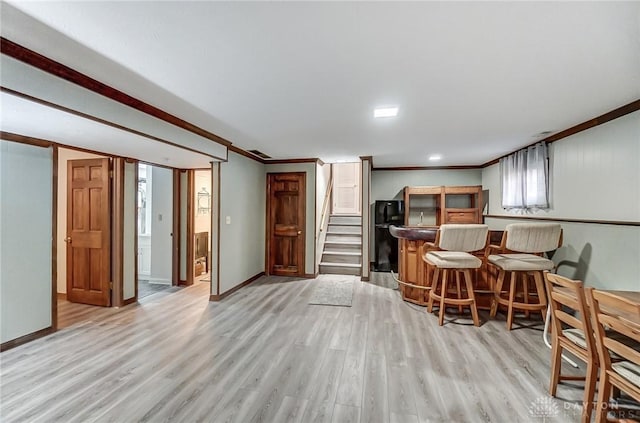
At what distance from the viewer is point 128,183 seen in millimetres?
4039

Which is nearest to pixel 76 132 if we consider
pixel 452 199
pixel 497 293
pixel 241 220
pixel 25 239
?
pixel 25 239

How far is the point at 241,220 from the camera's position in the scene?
16.4ft

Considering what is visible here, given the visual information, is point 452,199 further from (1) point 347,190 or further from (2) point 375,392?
(2) point 375,392

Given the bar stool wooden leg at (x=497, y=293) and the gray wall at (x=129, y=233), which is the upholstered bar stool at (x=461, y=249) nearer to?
the bar stool wooden leg at (x=497, y=293)

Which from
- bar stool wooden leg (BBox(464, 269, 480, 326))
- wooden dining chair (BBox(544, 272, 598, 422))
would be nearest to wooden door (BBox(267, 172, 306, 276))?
bar stool wooden leg (BBox(464, 269, 480, 326))

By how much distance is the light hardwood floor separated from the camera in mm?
1879

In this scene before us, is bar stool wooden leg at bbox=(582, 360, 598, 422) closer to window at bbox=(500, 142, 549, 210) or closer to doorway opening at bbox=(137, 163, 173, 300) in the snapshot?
window at bbox=(500, 142, 549, 210)

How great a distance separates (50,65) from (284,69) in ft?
5.27

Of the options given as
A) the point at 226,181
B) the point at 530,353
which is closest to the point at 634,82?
the point at 530,353

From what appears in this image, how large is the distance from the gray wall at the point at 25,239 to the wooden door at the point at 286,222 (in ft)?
11.3

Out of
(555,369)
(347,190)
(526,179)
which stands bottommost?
(555,369)

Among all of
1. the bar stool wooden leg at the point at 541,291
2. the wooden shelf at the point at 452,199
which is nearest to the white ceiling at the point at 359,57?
the bar stool wooden leg at the point at 541,291

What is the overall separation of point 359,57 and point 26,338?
4.22 metres

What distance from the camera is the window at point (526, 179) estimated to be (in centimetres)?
389
